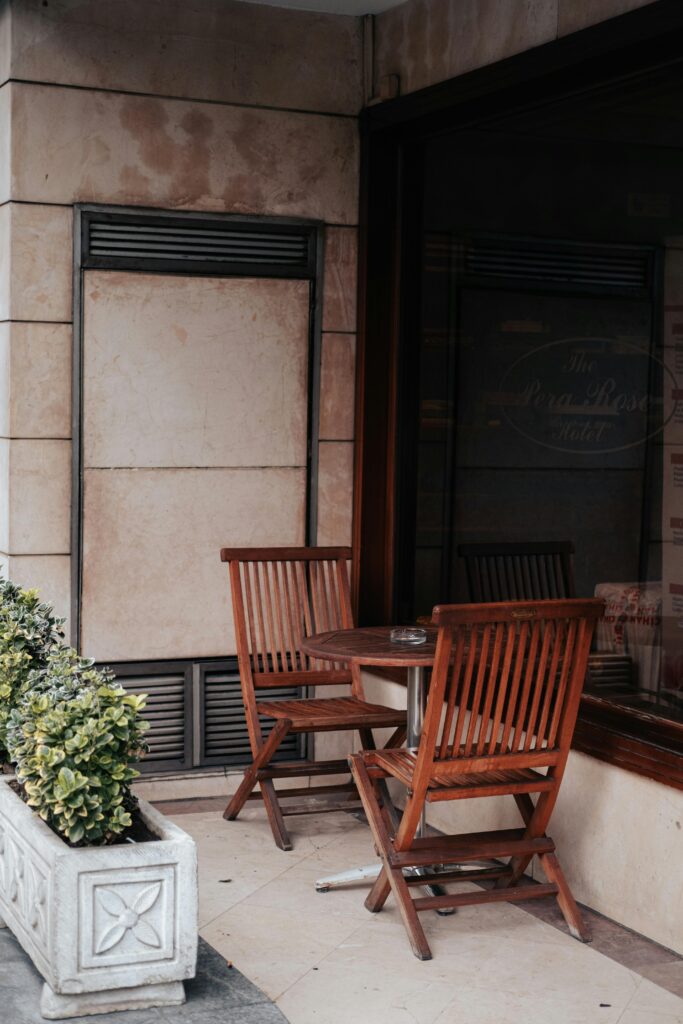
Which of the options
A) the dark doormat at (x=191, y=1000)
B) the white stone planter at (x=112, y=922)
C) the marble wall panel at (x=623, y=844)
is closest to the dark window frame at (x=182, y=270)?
the marble wall panel at (x=623, y=844)

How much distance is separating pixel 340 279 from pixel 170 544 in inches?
57.4

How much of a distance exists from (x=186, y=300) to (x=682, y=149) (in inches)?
94.7

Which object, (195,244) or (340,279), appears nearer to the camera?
(195,244)

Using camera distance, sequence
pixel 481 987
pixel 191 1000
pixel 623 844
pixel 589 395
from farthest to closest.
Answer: pixel 589 395 → pixel 623 844 → pixel 481 987 → pixel 191 1000

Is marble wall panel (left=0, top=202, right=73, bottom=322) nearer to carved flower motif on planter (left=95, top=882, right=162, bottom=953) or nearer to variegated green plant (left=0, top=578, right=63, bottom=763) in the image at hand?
variegated green plant (left=0, top=578, right=63, bottom=763)

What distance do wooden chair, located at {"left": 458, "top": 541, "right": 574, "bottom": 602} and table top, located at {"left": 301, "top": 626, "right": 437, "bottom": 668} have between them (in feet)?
1.35

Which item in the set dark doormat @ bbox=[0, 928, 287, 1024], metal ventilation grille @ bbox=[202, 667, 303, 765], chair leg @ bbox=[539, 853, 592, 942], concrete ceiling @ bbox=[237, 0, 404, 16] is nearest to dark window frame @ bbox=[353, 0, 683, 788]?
concrete ceiling @ bbox=[237, 0, 404, 16]

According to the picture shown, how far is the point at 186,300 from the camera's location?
6.28m

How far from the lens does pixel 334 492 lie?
6.61m

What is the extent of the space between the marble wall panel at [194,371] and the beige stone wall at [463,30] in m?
1.09

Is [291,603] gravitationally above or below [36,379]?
below

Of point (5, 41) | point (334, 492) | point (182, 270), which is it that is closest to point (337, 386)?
point (334, 492)

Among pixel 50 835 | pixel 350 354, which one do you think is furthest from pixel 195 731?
pixel 50 835

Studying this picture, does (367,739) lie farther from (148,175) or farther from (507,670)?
(148,175)
